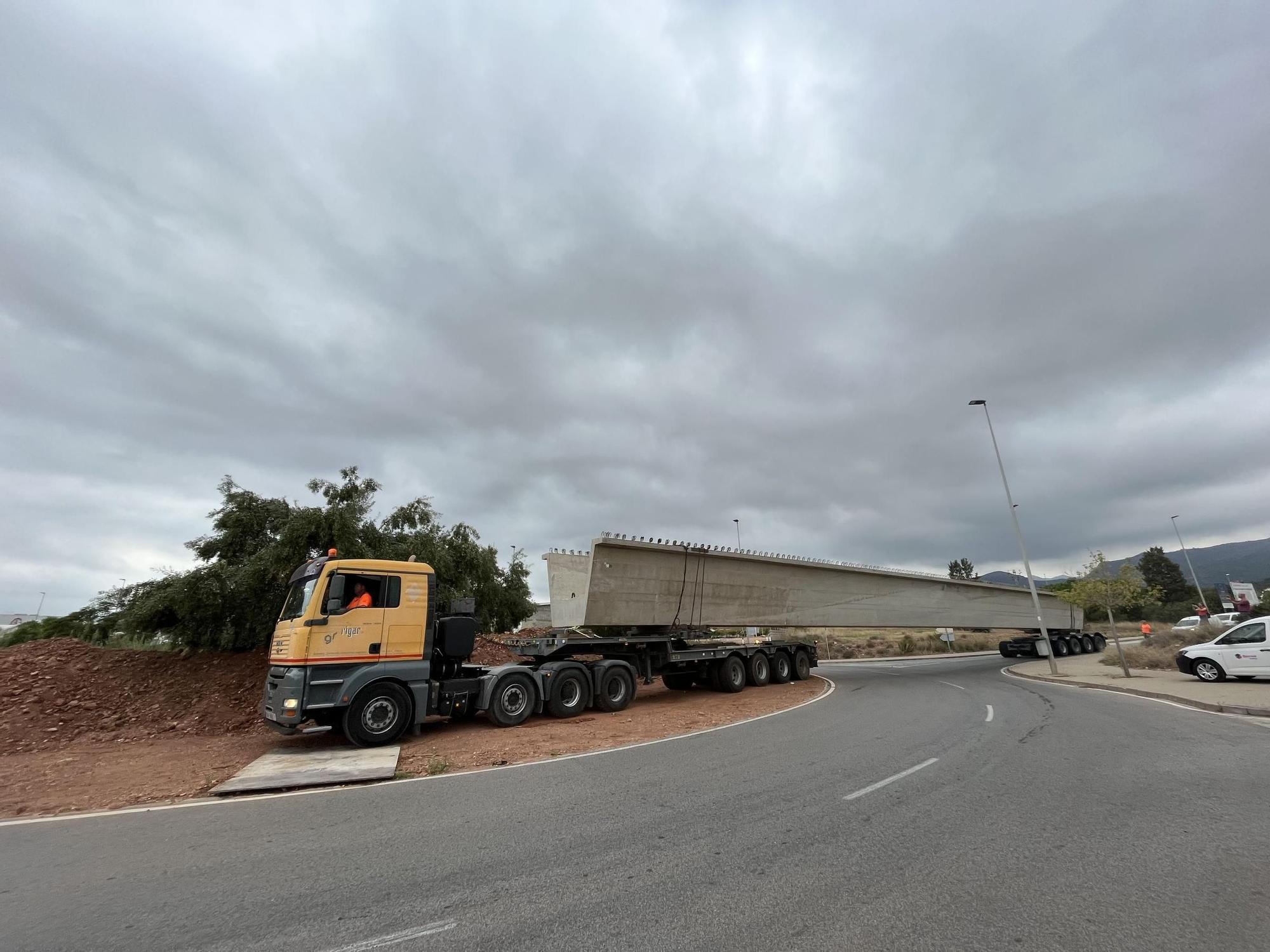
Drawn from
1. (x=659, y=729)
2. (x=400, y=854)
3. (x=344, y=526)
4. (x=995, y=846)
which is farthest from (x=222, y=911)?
(x=344, y=526)

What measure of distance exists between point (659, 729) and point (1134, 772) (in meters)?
7.58

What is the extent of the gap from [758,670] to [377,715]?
1357 cm

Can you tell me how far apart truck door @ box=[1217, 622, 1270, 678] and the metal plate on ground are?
21476 millimetres

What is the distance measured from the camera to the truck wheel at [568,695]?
13789 mm

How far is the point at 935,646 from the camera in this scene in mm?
49781

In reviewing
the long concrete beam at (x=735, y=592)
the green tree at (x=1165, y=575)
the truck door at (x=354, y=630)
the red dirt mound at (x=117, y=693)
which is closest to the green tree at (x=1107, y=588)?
the long concrete beam at (x=735, y=592)

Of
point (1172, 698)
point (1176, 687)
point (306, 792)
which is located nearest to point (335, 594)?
point (306, 792)

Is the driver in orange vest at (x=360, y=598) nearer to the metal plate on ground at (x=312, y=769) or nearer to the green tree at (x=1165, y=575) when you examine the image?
the metal plate on ground at (x=312, y=769)

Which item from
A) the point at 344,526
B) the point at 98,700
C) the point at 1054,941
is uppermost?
the point at 344,526

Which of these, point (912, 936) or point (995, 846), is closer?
point (912, 936)

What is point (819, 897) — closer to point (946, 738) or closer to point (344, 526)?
point (946, 738)

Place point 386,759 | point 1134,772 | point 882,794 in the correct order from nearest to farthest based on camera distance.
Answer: point 882,794
point 1134,772
point 386,759

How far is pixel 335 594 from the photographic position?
420 inches

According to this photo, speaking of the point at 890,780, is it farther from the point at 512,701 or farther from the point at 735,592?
the point at 735,592
